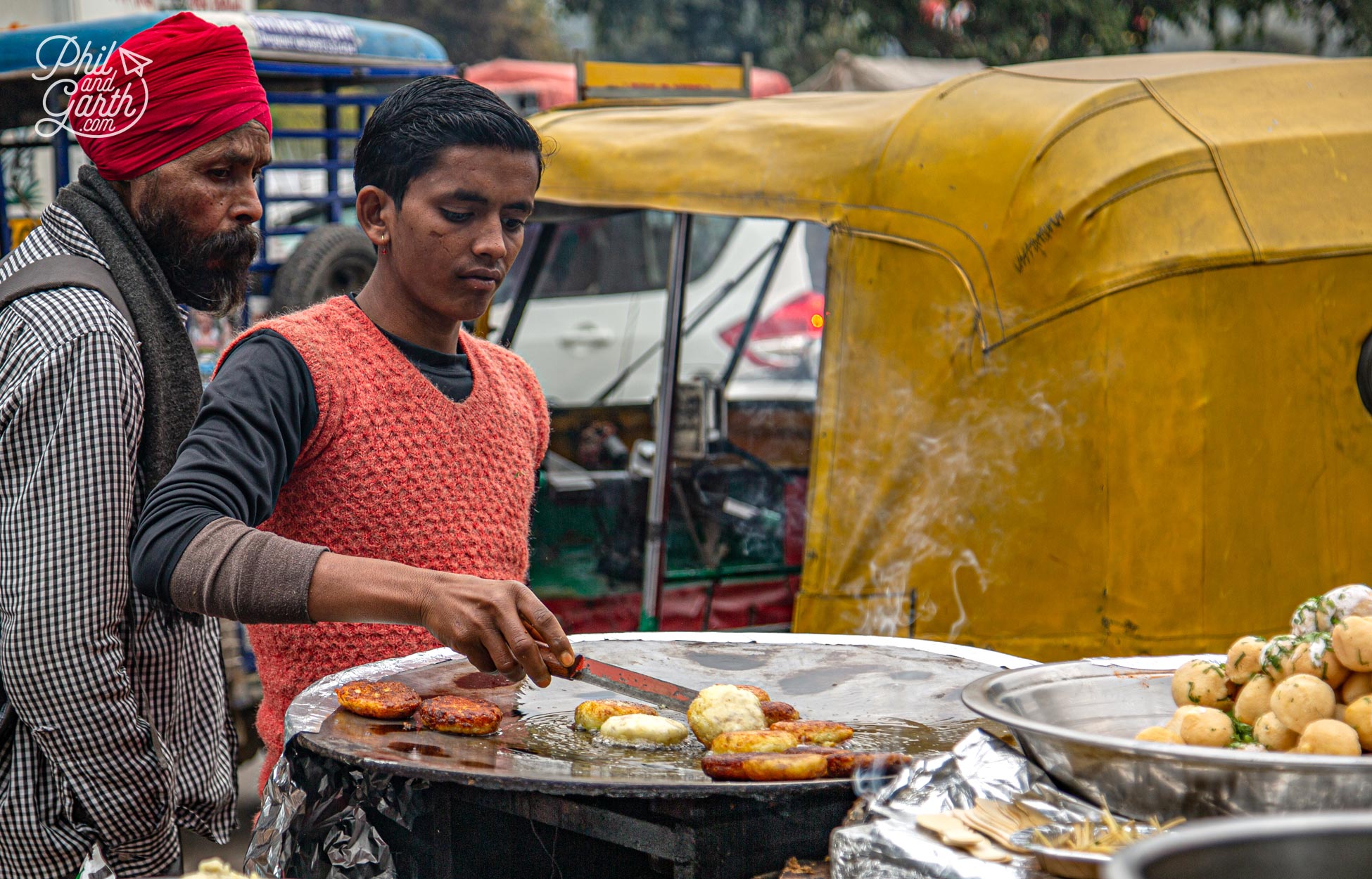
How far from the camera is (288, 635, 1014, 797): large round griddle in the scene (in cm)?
165

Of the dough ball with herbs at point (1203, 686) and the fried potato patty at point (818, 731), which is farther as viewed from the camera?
the fried potato patty at point (818, 731)

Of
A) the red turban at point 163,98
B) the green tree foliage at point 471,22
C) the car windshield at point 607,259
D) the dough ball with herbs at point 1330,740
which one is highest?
the green tree foliage at point 471,22

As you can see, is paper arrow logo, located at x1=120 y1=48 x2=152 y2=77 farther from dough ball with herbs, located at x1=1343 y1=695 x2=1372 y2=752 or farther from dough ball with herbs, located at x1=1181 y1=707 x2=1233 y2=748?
dough ball with herbs, located at x1=1343 y1=695 x2=1372 y2=752

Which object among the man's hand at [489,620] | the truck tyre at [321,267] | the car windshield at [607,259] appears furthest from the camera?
the car windshield at [607,259]

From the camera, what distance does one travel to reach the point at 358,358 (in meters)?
2.22

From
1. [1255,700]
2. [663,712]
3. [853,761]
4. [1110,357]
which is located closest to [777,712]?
[663,712]

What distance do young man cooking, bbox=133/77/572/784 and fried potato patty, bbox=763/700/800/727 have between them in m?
0.37

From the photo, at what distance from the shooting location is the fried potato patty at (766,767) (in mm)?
1664

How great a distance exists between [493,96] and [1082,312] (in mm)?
2016

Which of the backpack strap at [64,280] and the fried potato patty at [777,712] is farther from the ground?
the backpack strap at [64,280]

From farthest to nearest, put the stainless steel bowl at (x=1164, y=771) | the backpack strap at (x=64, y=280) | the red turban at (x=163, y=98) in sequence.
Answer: the red turban at (x=163, y=98) < the backpack strap at (x=64, y=280) < the stainless steel bowl at (x=1164, y=771)

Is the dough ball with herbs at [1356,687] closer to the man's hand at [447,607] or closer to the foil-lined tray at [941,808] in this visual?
the foil-lined tray at [941,808]

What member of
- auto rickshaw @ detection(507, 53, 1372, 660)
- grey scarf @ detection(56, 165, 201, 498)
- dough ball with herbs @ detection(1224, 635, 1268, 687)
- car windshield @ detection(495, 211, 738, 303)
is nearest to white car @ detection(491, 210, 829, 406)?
car windshield @ detection(495, 211, 738, 303)

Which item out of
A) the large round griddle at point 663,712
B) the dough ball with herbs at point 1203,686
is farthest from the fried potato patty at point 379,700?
the dough ball with herbs at point 1203,686
